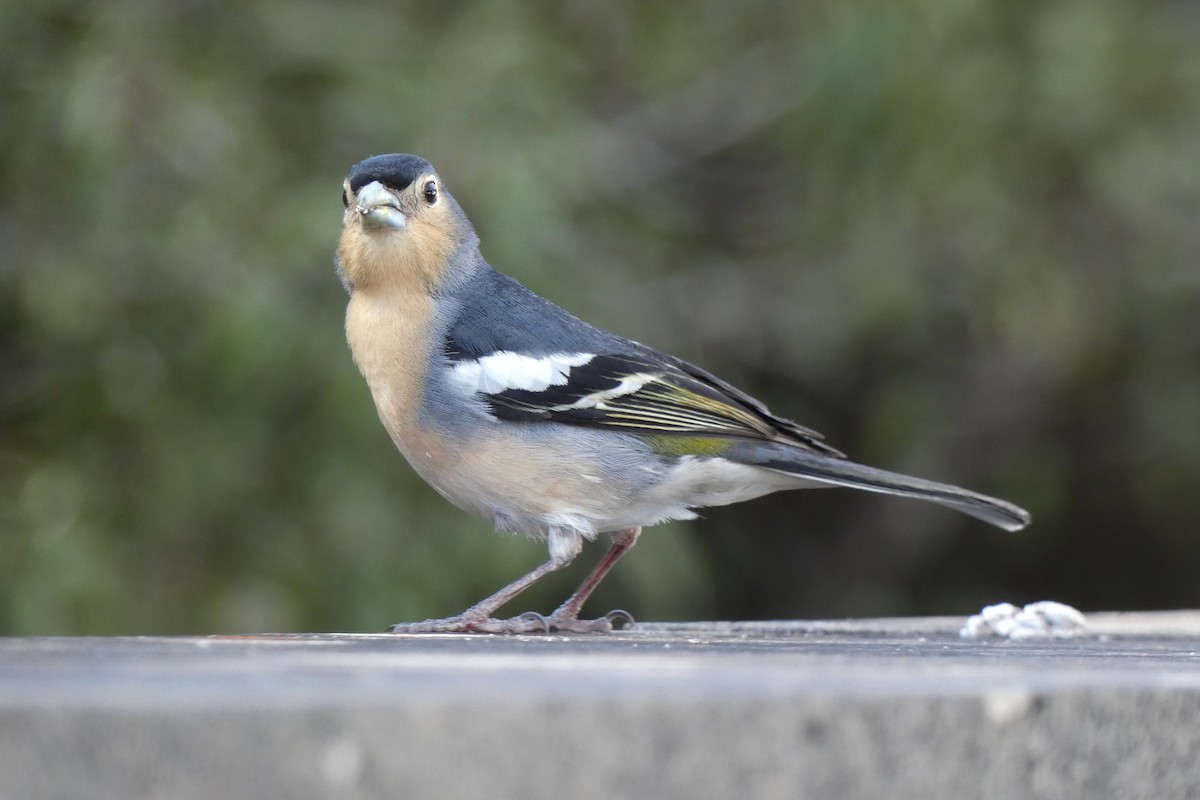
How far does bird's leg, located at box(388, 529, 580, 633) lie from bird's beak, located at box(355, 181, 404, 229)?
932 millimetres

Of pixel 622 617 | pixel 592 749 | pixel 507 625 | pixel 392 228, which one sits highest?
pixel 392 228

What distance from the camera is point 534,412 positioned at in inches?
153

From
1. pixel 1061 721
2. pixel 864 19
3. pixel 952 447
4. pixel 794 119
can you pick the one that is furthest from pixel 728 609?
pixel 1061 721

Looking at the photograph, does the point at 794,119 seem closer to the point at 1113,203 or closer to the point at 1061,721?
the point at 1113,203

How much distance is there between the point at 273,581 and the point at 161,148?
1559 millimetres

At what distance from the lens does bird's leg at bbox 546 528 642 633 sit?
3531 mm

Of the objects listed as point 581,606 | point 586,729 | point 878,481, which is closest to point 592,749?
point 586,729

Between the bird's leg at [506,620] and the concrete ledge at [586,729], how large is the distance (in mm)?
1536

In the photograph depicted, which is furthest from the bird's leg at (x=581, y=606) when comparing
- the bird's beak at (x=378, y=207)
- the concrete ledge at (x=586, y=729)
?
the concrete ledge at (x=586, y=729)

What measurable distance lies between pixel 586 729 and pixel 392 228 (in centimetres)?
271

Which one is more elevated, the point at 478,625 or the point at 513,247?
the point at 513,247

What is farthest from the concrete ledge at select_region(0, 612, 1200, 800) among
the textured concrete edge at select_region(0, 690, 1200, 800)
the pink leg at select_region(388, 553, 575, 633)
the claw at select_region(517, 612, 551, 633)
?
the claw at select_region(517, 612, 551, 633)

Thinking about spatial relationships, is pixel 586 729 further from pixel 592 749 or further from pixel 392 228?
pixel 392 228

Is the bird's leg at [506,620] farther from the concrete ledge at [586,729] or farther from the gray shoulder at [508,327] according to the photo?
the concrete ledge at [586,729]
